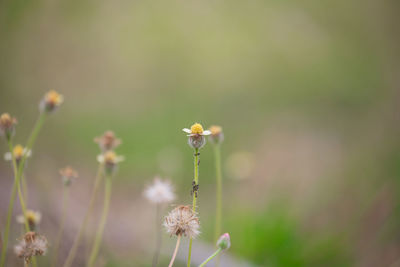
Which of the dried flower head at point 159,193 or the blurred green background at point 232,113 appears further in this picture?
the blurred green background at point 232,113

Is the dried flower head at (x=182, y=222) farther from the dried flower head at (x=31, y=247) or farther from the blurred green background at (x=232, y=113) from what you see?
the blurred green background at (x=232, y=113)

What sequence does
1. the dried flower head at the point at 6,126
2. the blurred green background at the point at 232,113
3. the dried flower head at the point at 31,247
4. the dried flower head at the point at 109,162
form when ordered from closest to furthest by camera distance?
the dried flower head at the point at 31,247 < the dried flower head at the point at 6,126 < the dried flower head at the point at 109,162 < the blurred green background at the point at 232,113

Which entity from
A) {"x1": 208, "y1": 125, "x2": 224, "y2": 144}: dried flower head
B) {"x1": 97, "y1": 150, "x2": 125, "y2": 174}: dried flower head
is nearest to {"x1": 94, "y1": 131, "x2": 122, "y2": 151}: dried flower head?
{"x1": 97, "y1": 150, "x2": 125, "y2": 174}: dried flower head

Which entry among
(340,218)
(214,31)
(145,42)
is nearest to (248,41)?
(214,31)

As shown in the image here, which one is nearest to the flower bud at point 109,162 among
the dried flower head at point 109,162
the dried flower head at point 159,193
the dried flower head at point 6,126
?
the dried flower head at point 109,162

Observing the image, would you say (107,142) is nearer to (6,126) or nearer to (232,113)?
(6,126)

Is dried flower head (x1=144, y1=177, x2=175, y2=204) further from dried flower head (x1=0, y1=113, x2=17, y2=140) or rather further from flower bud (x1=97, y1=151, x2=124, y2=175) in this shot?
dried flower head (x1=0, y1=113, x2=17, y2=140)

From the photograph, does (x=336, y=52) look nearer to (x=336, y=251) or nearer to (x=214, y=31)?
(x=214, y=31)

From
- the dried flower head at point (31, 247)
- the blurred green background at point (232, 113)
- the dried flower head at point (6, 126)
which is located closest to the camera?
the dried flower head at point (31, 247)
